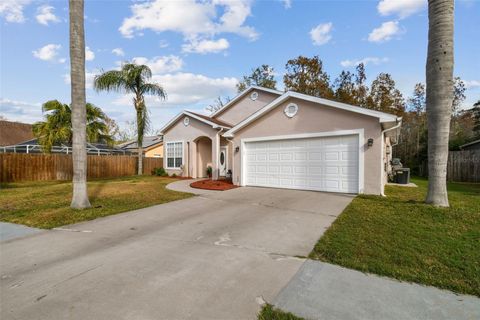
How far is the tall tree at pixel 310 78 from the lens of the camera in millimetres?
25906

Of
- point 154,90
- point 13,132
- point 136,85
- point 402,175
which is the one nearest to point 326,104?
point 402,175

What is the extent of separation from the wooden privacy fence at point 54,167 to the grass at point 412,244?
18.2 meters

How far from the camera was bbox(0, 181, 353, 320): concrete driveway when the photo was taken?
256 centimetres

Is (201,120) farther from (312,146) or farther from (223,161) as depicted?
(312,146)

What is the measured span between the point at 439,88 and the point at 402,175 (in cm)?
866

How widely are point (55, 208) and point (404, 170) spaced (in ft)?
53.4

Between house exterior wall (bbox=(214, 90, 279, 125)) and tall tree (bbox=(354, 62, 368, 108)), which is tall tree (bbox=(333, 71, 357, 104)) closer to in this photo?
tall tree (bbox=(354, 62, 368, 108))

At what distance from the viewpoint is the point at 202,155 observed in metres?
17.6

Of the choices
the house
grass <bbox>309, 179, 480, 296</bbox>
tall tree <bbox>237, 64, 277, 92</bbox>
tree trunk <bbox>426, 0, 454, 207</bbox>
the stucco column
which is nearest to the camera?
grass <bbox>309, 179, 480, 296</bbox>

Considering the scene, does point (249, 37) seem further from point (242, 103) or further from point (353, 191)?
point (353, 191)

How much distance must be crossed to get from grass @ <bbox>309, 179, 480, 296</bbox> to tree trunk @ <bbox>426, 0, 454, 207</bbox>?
883 millimetres

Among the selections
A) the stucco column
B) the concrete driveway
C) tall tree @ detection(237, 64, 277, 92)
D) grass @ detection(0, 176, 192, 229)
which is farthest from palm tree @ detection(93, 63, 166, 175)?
tall tree @ detection(237, 64, 277, 92)

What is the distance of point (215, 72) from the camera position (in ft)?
62.5

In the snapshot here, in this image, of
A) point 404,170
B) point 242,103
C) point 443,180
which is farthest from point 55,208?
point 404,170
